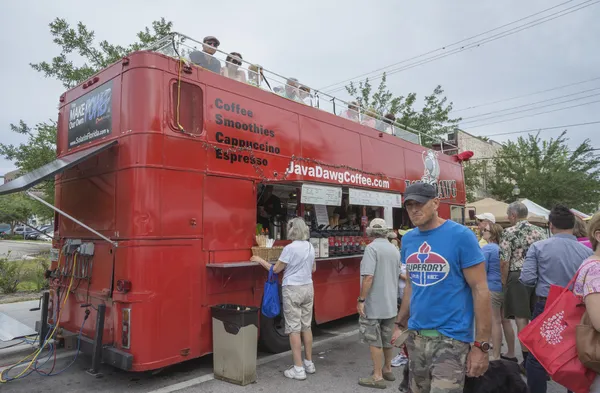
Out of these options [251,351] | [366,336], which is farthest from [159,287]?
[366,336]

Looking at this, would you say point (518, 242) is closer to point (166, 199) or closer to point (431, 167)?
point (166, 199)

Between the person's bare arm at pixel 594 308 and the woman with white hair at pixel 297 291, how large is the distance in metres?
3.20

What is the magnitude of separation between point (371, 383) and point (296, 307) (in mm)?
1202

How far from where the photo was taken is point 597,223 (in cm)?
257

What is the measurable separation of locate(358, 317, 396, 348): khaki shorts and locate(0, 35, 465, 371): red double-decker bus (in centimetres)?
153

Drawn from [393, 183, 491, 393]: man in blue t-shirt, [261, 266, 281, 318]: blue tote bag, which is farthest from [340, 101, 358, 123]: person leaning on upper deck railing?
[393, 183, 491, 393]: man in blue t-shirt

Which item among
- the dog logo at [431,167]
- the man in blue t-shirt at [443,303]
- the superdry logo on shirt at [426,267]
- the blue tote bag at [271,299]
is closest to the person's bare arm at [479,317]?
the man in blue t-shirt at [443,303]

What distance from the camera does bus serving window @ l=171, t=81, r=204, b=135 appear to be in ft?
15.9

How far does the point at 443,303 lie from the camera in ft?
8.65

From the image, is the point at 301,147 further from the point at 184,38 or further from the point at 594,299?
the point at 594,299

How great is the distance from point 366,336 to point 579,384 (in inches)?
100

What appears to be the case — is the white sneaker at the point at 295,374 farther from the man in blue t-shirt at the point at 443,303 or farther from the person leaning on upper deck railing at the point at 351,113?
the person leaning on upper deck railing at the point at 351,113

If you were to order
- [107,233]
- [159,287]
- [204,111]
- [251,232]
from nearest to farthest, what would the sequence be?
[159,287], [107,233], [204,111], [251,232]

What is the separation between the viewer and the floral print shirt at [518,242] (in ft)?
16.5
